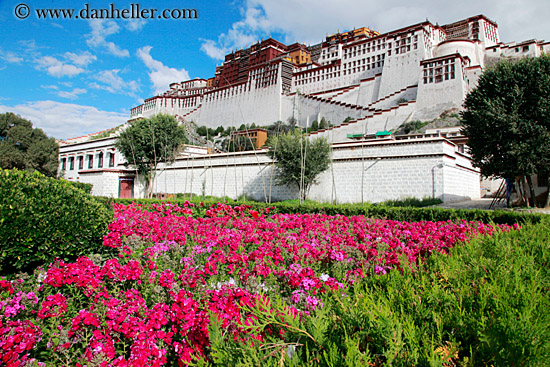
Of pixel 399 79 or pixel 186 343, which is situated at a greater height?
pixel 399 79

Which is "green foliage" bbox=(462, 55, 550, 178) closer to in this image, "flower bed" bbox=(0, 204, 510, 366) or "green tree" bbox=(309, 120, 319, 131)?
"flower bed" bbox=(0, 204, 510, 366)

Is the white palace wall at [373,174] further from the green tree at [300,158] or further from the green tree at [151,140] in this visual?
the green tree at [151,140]

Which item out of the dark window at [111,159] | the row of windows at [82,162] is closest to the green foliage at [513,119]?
the dark window at [111,159]

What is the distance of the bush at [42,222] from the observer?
3939 millimetres

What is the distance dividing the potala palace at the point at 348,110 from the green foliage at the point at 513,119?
3303 mm

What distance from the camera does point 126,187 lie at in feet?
90.2

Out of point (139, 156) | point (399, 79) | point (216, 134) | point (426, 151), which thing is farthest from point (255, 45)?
point (426, 151)

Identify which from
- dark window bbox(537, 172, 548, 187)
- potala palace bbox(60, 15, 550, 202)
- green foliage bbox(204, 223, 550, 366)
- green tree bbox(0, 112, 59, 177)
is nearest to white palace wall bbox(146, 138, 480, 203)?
potala palace bbox(60, 15, 550, 202)

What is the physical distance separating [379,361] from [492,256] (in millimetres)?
2371

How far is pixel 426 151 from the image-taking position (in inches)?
669

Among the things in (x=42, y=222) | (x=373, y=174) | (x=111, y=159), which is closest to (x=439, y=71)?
(x=373, y=174)

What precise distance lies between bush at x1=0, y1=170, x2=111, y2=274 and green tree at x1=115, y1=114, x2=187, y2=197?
2041 centimetres

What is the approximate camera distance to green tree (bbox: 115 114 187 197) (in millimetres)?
24797

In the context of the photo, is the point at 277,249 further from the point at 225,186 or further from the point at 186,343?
the point at 225,186
